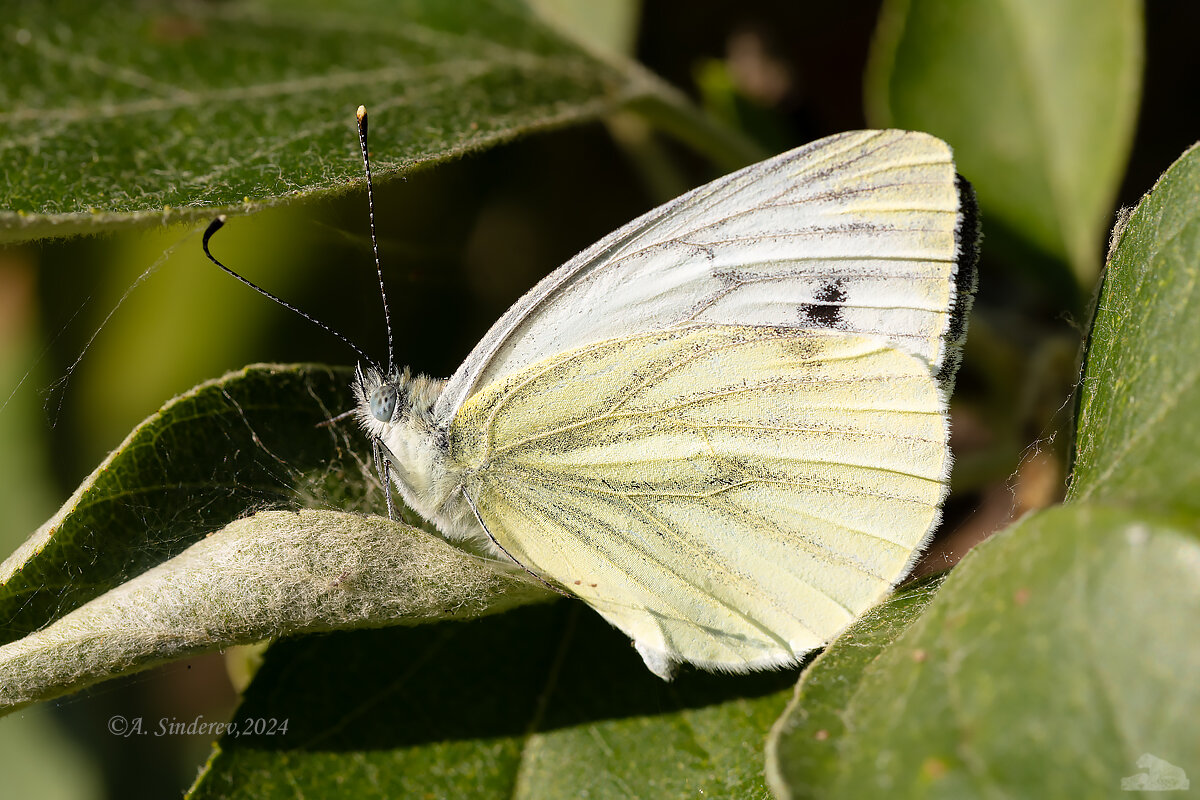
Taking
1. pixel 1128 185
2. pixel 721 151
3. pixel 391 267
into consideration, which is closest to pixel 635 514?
pixel 391 267

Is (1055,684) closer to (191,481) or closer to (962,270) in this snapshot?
(962,270)

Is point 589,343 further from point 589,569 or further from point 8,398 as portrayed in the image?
point 8,398

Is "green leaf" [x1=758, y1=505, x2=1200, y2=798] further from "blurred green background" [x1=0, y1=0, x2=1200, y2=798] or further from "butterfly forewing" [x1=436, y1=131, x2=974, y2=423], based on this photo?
"blurred green background" [x1=0, y1=0, x2=1200, y2=798]

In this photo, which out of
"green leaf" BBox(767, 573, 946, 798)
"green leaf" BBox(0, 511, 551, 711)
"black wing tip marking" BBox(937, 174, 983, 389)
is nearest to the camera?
"green leaf" BBox(767, 573, 946, 798)

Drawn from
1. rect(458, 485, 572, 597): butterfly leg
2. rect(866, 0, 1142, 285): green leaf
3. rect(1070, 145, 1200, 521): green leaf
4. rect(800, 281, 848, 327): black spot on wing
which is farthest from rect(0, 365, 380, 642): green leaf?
rect(866, 0, 1142, 285): green leaf

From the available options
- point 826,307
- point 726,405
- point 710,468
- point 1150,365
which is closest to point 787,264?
point 826,307
